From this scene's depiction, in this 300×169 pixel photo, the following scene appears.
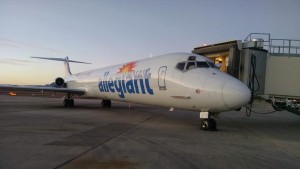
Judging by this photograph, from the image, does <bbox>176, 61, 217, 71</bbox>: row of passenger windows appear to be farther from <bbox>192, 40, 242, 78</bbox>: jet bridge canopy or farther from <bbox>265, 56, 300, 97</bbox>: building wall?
<bbox>265, 56, 300, 97</bbox>: building wall

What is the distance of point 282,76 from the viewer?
12.9 meters

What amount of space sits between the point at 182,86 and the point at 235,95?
217cm

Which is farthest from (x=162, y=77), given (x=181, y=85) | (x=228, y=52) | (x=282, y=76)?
(x=282, y=76)

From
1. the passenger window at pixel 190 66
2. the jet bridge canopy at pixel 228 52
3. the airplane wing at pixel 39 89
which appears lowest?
the airplane wing at pixel 39 89

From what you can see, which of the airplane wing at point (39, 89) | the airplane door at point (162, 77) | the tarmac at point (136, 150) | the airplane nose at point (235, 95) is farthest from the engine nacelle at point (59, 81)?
the airplane nose at point (235, 95)

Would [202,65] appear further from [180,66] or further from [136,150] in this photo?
[136,150]

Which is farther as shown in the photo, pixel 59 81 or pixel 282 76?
pixel 59 81

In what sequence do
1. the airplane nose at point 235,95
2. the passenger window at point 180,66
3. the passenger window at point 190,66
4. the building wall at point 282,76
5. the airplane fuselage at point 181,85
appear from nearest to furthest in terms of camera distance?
the airplane nose at point 235,95 < the airplane fuselage at point 181,85 < the passenger window at point 190,66 < the passenger window at point 180,66 < the building wall at point 282,76

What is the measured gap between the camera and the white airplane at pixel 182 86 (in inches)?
373

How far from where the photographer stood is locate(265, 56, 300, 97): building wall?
1275 centimetres

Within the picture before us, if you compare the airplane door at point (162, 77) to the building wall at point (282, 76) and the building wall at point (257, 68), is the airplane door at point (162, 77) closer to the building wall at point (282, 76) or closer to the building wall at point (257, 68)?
the building wall at point (257, 68)

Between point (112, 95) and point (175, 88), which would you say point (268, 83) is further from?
point (112, 95)

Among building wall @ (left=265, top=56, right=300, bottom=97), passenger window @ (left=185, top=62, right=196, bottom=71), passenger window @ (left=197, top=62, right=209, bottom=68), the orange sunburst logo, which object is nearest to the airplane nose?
passenger window @ (left=197, top=62, right=209, bottom=68)

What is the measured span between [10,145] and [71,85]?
1822cm
